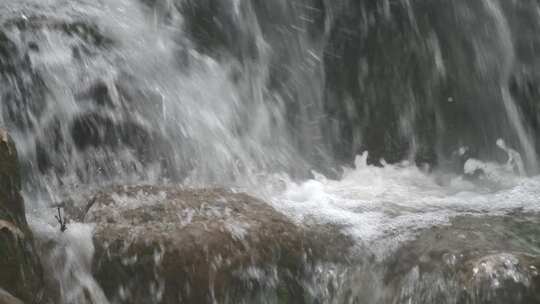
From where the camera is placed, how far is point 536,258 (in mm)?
4066

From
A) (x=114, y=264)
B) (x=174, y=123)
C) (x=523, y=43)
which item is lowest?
(x=114, y=264)

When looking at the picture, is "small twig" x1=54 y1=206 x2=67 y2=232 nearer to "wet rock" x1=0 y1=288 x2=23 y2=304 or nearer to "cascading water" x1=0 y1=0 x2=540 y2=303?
"cascading water" x1=0 y1=0 x2=540 y2=303

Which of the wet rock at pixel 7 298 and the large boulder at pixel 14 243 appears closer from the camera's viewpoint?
the wet rock at pixel 7 298

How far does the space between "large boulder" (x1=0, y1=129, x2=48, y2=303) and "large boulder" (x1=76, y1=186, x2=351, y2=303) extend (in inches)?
21.2

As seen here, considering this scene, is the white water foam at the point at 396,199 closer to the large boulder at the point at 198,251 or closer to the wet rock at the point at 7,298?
the large boulder at the point at 198,251

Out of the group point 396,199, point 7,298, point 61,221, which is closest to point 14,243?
point 7,298

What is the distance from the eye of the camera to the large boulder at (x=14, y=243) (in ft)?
11.6

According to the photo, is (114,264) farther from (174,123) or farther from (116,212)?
(174,123)

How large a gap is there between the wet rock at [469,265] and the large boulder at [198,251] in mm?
420

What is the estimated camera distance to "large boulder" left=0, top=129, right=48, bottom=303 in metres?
3.53

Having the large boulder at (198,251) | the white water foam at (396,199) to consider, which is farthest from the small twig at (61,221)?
the white water foam at (396,199)

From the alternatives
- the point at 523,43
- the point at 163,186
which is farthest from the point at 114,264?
the point at 523,43

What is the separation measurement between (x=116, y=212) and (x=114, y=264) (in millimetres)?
415

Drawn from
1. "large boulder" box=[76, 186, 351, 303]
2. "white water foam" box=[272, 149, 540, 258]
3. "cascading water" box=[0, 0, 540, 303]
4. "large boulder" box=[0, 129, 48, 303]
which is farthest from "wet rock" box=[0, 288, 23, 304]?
"white water foam" box=[272, 149, 540, 258]
